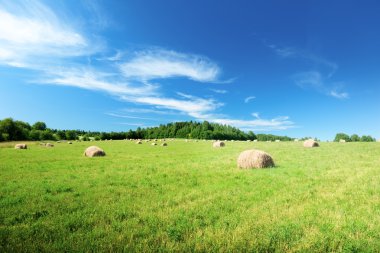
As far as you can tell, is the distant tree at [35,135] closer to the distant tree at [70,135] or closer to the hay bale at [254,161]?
the distant tree at [70,135]

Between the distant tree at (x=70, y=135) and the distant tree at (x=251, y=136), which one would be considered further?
the distant tree at (x=251, y=136)

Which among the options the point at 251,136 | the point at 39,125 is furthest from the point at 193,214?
the point at 39,125

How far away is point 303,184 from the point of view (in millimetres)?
13594

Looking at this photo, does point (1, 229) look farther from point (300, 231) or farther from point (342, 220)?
point (342, 220)

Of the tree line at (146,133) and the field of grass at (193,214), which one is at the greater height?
the tree line at (146,133)

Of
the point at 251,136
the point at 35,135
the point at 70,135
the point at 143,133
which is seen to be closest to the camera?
the point at 35,135

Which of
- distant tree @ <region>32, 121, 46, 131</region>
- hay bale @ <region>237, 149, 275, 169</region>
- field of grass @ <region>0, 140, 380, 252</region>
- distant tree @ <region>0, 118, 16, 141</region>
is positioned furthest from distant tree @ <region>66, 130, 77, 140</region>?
hay bale @ <region>237, 149, 275, 169</region>

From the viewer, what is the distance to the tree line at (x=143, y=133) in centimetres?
11888

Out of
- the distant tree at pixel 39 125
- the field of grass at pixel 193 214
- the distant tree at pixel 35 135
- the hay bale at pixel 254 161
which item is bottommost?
the field of grass at pixel 193 214

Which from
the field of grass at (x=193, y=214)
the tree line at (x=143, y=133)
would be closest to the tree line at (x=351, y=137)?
the tree line at (x=143, y=133)

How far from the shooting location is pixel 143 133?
16362cm

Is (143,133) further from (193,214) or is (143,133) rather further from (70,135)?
(193,214)

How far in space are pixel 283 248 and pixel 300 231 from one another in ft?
4.15

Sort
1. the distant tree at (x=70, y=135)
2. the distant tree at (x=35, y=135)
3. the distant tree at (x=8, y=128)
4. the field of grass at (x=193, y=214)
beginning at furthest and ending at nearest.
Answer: the distant tree at (x=70, y=135) → the distant tree at (x=35, y=135) → the distant tree at (x=8, y=128) → the field of grass at (x=193, y=214)
